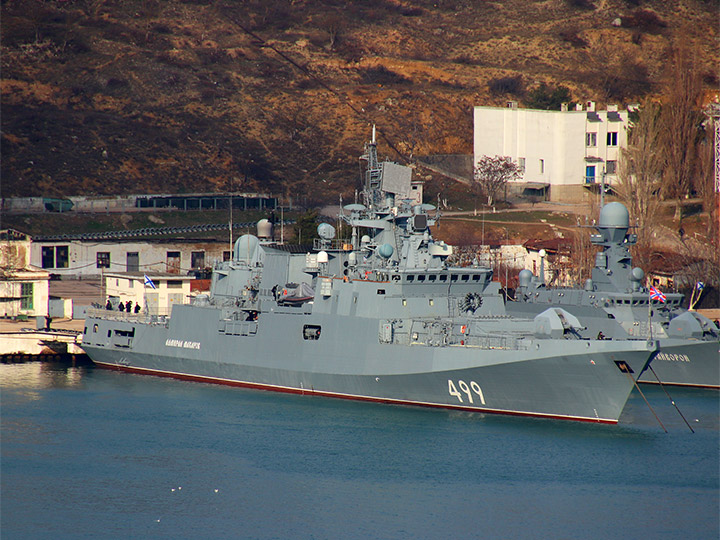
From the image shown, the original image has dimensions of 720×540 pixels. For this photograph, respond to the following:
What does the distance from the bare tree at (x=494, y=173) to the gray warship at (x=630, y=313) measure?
2811 cm

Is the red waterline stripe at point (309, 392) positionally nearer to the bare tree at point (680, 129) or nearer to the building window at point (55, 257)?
the building window at point (55, 257)

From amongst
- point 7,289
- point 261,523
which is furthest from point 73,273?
point 261,523

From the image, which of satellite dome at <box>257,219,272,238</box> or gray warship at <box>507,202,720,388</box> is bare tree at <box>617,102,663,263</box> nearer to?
gray warship at <box>507,202,720,388</box>

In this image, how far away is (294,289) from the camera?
34688 millimetres

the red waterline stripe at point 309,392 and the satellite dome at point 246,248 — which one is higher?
the satellite dome at point 246,248

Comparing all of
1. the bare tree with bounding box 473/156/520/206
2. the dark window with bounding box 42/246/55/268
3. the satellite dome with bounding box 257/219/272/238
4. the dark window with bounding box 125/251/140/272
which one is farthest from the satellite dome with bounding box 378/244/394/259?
the bare tree with bounding box 473/156/520/206

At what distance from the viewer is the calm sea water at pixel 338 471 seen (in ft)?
70.2

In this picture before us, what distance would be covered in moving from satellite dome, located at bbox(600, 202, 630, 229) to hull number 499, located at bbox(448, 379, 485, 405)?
446 inches

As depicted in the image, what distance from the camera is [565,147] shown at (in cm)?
6731

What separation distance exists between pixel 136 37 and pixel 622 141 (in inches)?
1725

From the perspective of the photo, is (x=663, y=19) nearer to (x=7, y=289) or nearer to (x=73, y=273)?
(x=73, y=273)

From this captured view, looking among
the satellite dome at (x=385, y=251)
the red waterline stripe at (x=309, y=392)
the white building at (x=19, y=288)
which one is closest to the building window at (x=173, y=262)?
the white building at (x=19, y=288)

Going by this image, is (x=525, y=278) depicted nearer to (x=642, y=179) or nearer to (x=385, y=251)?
(x=385, y=251)

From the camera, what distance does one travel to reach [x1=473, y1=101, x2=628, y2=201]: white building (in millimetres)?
67312
